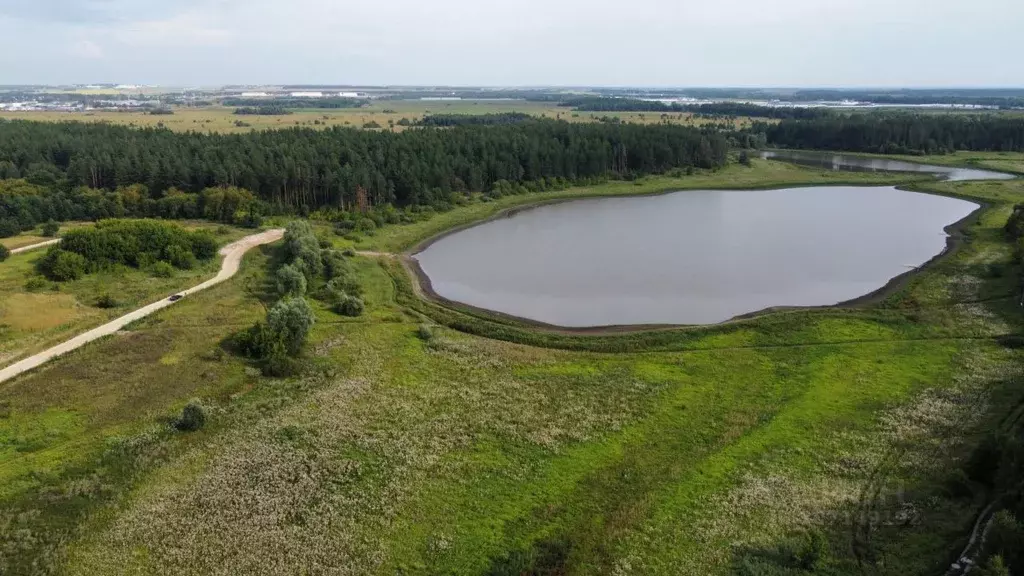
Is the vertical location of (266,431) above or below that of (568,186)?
below

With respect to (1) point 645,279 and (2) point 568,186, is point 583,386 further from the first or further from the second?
(2) point 568,186

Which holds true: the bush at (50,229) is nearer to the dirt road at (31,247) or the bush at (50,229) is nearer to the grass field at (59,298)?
the dirt road at (31,247)

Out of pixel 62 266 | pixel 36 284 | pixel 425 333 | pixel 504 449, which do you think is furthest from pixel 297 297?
pixel 504 449

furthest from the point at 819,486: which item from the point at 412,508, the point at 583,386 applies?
the point at 412,508

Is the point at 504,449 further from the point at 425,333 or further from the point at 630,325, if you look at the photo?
the point at 630,325

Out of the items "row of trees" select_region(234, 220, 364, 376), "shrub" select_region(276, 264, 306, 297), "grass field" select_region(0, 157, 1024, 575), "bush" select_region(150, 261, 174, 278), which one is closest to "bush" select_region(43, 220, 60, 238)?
"bush" select_region(150, 261, 174, 278)

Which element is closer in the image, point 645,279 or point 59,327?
point 59,327
